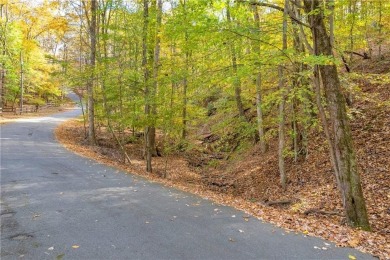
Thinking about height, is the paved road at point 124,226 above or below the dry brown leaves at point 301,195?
above

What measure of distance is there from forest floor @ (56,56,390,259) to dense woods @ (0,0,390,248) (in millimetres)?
420

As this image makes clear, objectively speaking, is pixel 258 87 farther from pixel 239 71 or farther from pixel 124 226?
pixel 124 226

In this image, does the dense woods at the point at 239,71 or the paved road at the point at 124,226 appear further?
the dense woods at the point at 239,71

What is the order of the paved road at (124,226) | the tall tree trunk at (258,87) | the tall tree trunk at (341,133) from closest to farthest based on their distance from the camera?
the paved road at (124,226) < the tall tree trunk at (341,133) < the tall tree trunk at (258,87)

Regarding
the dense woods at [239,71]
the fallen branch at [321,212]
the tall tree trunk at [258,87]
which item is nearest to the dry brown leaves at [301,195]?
the fallen branch at [321,212]

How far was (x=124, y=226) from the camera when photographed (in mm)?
5328

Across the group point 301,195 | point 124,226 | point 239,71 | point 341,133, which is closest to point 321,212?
point 301,195

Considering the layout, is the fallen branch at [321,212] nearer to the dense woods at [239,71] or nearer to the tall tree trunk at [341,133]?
the dense woods at [239,71]

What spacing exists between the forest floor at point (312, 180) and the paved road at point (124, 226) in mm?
806

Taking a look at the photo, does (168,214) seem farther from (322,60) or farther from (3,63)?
(3,63)

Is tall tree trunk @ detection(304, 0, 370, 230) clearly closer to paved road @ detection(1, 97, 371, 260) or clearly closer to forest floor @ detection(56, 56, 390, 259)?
forest floor @ detection(56, 56, 390, 259)

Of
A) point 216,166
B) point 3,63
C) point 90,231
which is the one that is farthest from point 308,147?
point 3,63

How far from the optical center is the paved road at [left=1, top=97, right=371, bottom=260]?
4.44 m

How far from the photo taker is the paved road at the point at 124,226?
4438mm
